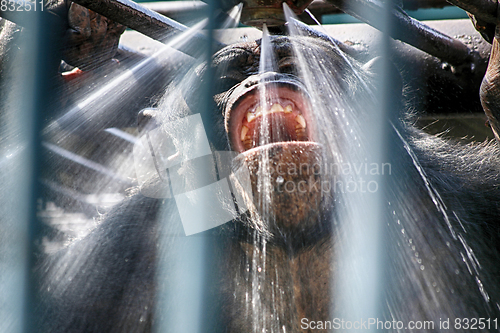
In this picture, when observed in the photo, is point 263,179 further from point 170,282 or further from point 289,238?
point 170,282

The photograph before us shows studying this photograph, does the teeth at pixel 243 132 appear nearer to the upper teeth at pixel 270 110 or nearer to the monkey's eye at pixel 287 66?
the upper teeth at pixel 270 110

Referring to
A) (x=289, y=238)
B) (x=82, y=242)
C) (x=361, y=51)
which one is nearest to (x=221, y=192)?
(x=289, y=238)

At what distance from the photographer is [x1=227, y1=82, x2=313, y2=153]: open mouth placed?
5.07 feet

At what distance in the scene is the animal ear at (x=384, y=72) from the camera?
6.32 ft

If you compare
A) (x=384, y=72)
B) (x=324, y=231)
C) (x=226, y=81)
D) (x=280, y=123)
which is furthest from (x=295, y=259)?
(x=384, y=72)

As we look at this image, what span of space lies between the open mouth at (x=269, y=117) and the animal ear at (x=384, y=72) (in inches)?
21.1

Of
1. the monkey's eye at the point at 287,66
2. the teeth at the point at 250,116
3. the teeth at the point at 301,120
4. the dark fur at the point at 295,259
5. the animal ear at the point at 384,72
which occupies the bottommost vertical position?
the dark fur at the point at 295,259

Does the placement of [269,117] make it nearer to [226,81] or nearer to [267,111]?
[267,111]

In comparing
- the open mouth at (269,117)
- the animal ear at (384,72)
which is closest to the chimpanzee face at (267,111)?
the open mouth at (269,117)

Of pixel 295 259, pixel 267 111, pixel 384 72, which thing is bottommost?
pixel 295 259

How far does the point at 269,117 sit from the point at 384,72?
0.69 meters

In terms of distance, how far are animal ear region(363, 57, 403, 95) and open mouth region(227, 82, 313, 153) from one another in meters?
0.53

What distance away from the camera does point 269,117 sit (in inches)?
61.0

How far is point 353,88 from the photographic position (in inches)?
73.4
